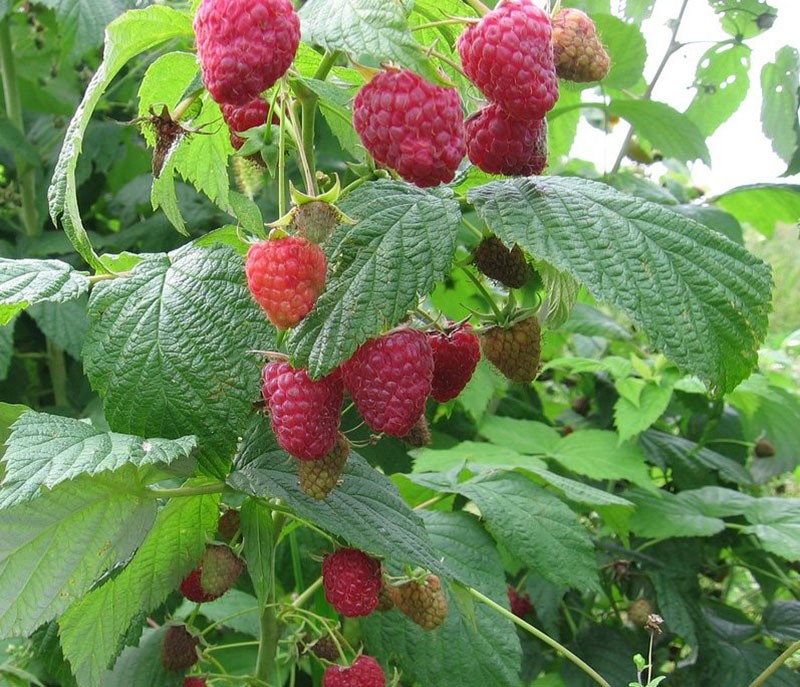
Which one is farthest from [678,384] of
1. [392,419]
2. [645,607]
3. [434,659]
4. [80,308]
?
[80,308]

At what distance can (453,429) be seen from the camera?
6.29 ft

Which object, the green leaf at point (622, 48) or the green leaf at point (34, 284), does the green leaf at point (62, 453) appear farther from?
the green leaf at point (622, 48)

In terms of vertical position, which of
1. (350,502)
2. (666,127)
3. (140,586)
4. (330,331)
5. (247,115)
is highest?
(247,115)

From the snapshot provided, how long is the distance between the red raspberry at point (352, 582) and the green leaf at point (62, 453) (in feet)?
0.67

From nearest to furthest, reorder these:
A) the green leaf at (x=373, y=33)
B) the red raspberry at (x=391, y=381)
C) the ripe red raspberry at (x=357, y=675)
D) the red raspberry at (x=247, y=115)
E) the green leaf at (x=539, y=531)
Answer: the green leaf at (x=373, y=33), the red raspberry at (x=391, y=381), the red raspberry at (x=247, y=115), the ripe red raspberry at (x=357, y=675), the green leaf at (x=539, y=531)

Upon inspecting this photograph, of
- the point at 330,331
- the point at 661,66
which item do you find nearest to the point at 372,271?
the point at 330,331

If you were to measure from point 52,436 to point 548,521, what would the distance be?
2.31 ft

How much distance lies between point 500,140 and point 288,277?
0.20 metres

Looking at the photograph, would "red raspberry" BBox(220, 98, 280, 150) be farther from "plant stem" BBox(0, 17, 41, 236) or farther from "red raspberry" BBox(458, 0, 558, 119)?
"plant stem" BBox(0, 17, 41, 236)

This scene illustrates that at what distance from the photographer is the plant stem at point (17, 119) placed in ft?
6.50

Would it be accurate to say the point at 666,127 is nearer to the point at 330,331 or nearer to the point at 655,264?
the point at 655,264

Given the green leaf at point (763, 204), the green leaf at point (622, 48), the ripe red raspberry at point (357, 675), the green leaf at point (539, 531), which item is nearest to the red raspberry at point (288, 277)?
the ripe red raspberry at point (357, 675)

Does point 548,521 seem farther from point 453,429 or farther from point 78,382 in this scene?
point 78,382

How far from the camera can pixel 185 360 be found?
78 cm
